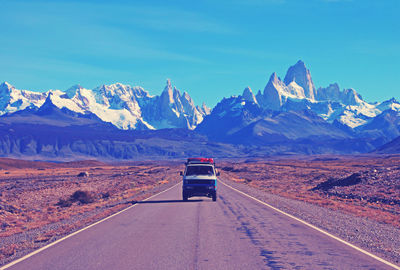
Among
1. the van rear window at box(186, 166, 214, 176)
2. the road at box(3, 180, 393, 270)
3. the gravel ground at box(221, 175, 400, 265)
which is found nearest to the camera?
the road at box(3, 180, 393, 270)

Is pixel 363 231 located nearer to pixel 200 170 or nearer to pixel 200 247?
pixel 200 247

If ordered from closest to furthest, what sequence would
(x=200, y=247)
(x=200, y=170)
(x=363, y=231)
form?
(x=200, y=247) → (x=363, y=231) → (x=200, y=170)

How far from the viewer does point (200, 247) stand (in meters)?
13.5

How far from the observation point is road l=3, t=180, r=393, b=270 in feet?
36.8

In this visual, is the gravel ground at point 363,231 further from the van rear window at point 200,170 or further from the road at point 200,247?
the van rear window at point 200,170

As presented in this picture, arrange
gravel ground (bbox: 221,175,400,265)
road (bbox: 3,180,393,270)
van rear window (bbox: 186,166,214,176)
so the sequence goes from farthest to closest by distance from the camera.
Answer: van rear window (bbox: 186,166,214,176) → gravel ground (bbox: 221,175,400,265) → road (bbox: 3,180,393,270)

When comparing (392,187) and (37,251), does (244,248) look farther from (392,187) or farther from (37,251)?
(392,187)

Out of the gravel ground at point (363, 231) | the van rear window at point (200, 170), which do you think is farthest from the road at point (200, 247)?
the van rear window at point (200, 170)

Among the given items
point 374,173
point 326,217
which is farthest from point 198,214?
point 374,173

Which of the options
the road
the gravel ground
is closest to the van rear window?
the gravel ground

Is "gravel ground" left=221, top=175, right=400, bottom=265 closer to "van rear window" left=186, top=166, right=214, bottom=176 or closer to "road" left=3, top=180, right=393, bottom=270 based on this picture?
"road" left=3, top=180, right=393, bottom=270

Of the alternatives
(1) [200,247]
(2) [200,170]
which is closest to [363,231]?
(1) [200,247]

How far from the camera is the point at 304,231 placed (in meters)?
16.8

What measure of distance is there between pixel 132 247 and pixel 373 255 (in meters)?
6.67
